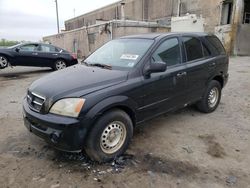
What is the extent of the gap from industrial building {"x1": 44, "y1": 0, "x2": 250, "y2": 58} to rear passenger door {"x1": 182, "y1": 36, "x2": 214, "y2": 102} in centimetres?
1295

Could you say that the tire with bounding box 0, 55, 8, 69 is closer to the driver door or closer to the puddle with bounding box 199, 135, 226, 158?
the driver door

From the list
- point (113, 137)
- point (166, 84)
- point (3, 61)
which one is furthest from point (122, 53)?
point (3, 61)

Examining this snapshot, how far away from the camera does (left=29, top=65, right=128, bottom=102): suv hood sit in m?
2.95

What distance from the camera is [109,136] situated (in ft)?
10.5

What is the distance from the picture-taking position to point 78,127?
278 centimetres

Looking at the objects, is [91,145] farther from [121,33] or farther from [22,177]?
[121,33]

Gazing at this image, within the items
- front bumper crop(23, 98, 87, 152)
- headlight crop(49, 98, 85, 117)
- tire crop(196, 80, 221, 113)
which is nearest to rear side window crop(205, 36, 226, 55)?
tire crop(196, 80, 221, 113)

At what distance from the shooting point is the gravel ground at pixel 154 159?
9.31 feet

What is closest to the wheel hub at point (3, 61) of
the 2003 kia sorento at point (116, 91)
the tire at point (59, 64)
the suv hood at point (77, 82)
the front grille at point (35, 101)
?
the tire at point (59, 64)

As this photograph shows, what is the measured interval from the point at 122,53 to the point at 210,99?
239 cm

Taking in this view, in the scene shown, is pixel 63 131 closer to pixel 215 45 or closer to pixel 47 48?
pixel 215 45

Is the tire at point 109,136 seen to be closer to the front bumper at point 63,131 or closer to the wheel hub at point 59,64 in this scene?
the front bumper at point 63,131

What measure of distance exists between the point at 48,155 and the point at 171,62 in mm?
2463

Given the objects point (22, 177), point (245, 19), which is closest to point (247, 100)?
point (22, 177)
